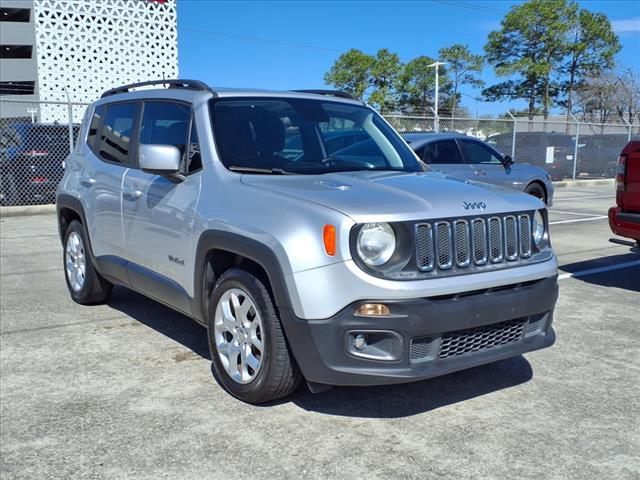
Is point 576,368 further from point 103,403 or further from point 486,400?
point 103,403

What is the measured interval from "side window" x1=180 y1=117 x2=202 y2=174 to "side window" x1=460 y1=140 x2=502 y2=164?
7117 millimetres

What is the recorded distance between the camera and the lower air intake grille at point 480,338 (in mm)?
3430

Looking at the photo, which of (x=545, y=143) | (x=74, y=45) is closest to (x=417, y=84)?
(x=74, y=45)

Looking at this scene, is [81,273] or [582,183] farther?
[582,183]

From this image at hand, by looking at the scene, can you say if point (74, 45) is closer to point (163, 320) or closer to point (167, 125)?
point (163, 320)

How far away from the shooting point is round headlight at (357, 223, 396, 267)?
3262 mm

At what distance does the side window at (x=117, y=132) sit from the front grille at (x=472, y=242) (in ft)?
9.17

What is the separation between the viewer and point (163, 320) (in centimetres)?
559

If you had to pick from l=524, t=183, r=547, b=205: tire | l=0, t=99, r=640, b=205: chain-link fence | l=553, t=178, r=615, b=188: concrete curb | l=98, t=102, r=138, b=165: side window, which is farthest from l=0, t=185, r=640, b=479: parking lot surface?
l=553, t=178, r=615, b=188: concrete curb

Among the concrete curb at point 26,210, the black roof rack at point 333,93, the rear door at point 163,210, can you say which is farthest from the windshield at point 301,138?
the concrete curb at point 26,210

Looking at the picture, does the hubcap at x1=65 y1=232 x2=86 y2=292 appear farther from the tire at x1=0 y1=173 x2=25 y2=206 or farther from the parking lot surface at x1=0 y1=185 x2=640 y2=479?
the tire at x1=0 y1=173 x2=25 y2=206

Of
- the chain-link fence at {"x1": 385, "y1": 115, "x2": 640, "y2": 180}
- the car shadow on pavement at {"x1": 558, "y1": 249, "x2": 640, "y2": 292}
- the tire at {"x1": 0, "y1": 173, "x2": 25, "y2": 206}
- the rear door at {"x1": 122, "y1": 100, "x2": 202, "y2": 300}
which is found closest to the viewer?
the rear door at {"x1": 122, "y1": 100, "x2": 202, "y2": 300}

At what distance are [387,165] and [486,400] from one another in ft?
5.81

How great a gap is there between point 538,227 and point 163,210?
2.46 metres
